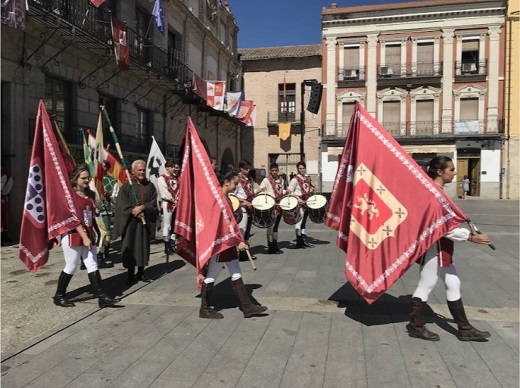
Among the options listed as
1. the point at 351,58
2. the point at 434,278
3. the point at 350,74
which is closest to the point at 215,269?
the point at 434,278

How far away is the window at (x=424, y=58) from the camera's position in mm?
30077

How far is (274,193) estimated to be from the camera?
905 cm

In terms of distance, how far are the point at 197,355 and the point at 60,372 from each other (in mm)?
1100

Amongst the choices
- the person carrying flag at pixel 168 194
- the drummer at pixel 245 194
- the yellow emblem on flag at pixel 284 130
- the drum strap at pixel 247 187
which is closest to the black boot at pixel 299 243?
the drummer at pixel 245 194

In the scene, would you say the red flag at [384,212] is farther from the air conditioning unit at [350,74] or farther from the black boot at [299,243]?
the air conditioning unit at [350,74]

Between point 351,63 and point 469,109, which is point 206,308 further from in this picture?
point 469,109

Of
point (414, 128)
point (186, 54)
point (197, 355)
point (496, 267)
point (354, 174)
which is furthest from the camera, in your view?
point (414, 128)

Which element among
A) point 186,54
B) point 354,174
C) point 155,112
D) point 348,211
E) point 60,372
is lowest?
point 60,372

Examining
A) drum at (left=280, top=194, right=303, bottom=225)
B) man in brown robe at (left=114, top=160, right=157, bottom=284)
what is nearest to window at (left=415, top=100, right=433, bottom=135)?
drum at (left=280, top=194, right=303, bottom=225)

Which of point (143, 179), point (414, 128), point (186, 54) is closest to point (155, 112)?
point (186, 54)

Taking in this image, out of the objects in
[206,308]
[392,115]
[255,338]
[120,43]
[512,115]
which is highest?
[392,115]

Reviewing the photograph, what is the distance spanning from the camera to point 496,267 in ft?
24.1

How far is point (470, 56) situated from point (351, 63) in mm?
8192

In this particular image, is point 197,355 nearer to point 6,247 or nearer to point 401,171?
point 401,171
